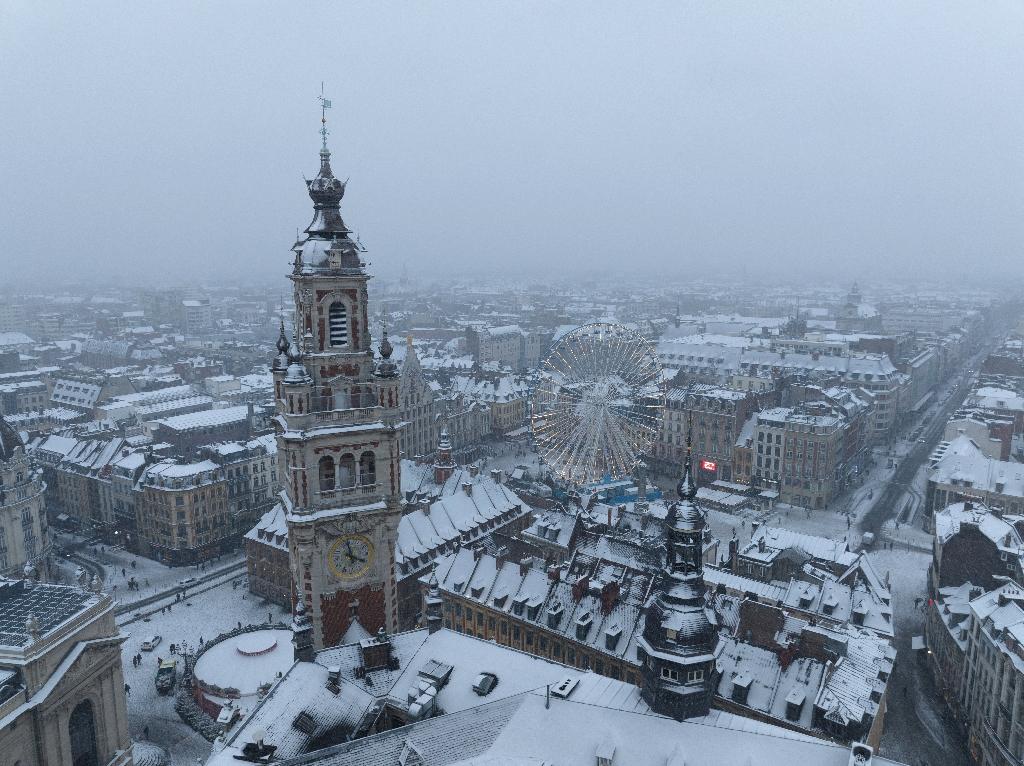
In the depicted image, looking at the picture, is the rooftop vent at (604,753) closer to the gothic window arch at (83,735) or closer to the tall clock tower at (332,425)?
the tall clock tower at (332,425)

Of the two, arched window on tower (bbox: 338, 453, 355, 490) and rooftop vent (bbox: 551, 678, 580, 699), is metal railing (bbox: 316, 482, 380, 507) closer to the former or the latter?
arched window on tower (bbox: 338, 453, 355, 490)

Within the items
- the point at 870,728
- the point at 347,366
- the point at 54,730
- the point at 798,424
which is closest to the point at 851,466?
the point at 798,424

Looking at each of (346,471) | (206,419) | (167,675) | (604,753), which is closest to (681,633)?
(604,753)

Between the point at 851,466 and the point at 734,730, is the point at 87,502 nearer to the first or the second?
the point at 734,730

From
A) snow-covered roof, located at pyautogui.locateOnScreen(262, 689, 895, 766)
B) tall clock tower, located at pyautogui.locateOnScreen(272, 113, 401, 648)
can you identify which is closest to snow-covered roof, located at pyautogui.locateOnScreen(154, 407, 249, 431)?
tall clock tower, located at pyautogui.locateOnScreen(272, 113, 401, 648)

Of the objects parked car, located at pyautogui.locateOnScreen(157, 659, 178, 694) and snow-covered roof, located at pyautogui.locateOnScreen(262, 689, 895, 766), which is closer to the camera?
snow-covered roof, located at pyautogui.locateOnScreen(262, 689, 895, 766)

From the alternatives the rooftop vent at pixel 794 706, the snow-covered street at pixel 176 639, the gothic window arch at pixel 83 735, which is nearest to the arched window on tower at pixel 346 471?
the gothic window arch at pixel 83 735

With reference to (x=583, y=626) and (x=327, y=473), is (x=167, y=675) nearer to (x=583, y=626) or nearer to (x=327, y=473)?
(x=327, y=473)
